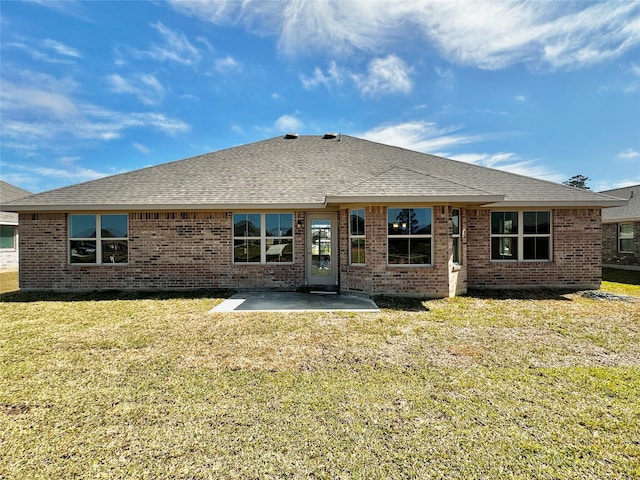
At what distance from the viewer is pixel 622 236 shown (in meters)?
Answer: 16.4

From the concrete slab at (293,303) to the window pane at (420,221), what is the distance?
2.33 metres

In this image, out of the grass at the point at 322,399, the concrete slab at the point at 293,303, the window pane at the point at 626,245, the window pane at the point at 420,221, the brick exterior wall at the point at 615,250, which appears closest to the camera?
the grass at the point at 322,399

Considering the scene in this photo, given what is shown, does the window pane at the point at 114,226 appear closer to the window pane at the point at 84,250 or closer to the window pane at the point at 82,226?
the window pane at the point at 82,226

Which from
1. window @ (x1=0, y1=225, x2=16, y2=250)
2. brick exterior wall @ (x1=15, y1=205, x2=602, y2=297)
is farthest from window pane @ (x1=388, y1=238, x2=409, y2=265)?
window @ (x1=0, y1=225, x2=16, y2=250)

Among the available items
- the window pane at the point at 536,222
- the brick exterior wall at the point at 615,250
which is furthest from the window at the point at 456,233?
the brick exterior wall at the point at 615,250

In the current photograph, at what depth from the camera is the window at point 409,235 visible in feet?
27.0

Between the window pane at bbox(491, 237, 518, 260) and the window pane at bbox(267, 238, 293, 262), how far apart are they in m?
6.64

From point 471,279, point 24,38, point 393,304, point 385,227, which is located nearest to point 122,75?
point 24,38

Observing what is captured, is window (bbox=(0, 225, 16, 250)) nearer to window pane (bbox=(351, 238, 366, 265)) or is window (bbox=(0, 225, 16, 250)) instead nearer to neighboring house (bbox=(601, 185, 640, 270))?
window pane (bbox=(351, 238, 366, 265))

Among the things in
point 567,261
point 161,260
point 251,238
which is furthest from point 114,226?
point 567,261

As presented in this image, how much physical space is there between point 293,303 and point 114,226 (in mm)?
6692

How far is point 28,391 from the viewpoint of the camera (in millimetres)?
3512

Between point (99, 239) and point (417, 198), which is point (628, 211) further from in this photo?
point (99, 239)

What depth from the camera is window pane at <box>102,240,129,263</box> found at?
9.87m
